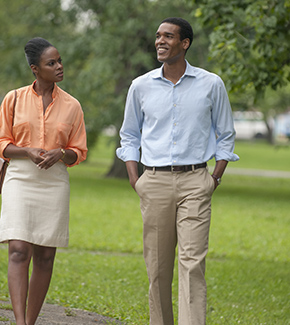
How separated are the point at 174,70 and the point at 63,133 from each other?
0.84 metres

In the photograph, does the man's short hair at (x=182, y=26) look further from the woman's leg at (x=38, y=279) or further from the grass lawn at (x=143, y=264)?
the grass lawn at (x=143, y=264)

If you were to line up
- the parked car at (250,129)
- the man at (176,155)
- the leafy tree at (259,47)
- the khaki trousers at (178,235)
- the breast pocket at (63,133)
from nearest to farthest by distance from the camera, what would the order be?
the khaki trousers at (178,235) < the man at (176,155) < the breast pocket at (63,133) < the leafy tree at (259,47) < the parked car at (250,129)

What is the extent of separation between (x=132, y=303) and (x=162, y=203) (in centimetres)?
249

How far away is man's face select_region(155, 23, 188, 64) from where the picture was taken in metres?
4.76

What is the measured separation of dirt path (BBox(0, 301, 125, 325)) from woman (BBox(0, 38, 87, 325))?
1.84 ft

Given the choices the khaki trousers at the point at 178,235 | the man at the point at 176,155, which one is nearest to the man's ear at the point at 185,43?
the man at the point at 176,155

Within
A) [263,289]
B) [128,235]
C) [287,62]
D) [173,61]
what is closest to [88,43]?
[128,235]

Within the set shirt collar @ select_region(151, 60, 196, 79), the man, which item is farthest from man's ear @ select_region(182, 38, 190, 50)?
shirt collar @ select_region(151, 60, 196, 79)

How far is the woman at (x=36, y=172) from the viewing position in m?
4.75

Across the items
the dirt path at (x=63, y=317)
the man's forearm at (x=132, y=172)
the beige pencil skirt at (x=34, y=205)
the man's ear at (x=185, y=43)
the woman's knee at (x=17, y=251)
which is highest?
the man's ear at (x=185, y=43)

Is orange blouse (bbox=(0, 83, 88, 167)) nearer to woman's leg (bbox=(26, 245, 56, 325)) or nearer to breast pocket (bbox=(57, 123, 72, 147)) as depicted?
breast pocket (bbox=(57, 123, 72, 147))

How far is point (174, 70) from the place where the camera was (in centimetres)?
482

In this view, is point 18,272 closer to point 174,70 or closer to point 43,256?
point 43,256

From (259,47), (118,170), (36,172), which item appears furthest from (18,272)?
(118,170)
